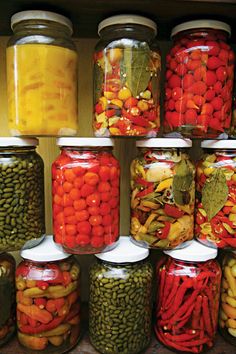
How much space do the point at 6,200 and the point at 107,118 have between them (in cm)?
25

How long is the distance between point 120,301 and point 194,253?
0.58 feet

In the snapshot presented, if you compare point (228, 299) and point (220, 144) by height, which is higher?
point (220, 144)

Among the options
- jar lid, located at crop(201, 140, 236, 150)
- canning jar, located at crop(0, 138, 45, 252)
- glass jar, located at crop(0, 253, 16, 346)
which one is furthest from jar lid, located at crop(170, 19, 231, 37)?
glass jar, located at crop(0, 253, 16, 346)

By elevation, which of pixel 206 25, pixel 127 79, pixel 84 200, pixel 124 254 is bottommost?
pixel 124 254

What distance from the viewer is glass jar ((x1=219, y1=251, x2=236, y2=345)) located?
0.70 metres

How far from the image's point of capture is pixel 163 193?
0.65 metres

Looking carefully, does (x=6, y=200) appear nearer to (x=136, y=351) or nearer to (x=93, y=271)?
(x=93, y=271)

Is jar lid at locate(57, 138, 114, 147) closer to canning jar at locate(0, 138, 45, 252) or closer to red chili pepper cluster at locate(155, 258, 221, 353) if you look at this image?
canning jar at locate(0, 138, 45, 252)

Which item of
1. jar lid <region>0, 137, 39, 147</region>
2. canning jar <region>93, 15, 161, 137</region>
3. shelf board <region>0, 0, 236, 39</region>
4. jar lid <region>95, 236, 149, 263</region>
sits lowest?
jar lid <region>95, 236, 149, 263</region>

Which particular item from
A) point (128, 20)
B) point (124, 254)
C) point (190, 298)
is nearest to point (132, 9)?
point (128, 20)

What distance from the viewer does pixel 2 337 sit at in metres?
0.69

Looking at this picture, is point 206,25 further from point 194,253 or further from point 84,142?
point 194,253

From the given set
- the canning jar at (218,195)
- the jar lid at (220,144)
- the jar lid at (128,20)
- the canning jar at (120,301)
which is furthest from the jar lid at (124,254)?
the jar lid at (128,20)

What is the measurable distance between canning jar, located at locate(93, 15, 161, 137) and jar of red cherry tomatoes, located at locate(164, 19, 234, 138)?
47 mm
